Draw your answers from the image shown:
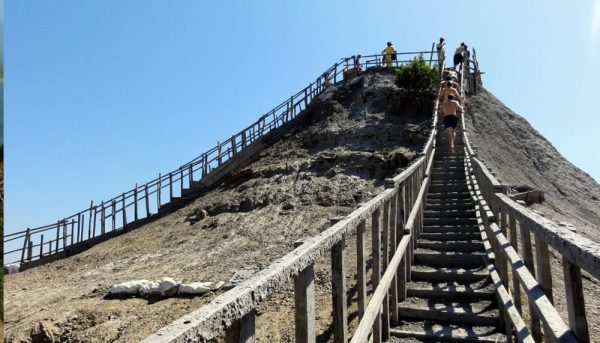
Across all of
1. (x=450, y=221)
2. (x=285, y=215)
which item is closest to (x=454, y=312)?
(x=450, y=221)

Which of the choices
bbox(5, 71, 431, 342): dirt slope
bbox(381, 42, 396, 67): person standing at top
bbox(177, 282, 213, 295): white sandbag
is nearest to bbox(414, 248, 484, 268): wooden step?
bbox(5, 71, 431, 342): dirt slope

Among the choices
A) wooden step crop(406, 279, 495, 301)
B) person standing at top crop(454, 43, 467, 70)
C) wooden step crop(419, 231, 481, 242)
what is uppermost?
person standing at top crop(454, 43, 467, 70)

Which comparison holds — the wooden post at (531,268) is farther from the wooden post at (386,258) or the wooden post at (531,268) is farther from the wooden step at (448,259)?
the wooden step at (448,259)

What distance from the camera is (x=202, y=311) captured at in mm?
1544

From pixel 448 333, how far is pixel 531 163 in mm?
16631

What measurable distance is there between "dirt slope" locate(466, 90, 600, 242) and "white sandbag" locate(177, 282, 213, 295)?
8612 millimetres

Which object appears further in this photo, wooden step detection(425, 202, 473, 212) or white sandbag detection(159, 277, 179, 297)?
white sandbag detection(159, 277, 179, 297)

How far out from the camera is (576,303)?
2221 millimetres

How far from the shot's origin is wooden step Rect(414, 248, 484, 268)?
22.2ft

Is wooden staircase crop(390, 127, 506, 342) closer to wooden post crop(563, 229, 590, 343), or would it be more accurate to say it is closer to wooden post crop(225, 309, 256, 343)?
wooden post crop(563, 229, 590, 343)

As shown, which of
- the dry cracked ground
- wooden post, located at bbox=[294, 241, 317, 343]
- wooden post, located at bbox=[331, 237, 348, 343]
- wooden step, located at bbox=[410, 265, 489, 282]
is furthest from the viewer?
the dry cracked ground

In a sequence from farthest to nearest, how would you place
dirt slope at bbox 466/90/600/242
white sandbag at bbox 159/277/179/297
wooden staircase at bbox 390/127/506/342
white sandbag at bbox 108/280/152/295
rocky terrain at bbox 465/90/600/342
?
dirt slope at bbox 466/90/600/242 < rocky terrain at bbox 465/90/600/342 < white sandbag at bbox 108/280/152/295 < white sandbag at bbox 159/277/179/297 < wooden staircase at bbox 390/127/506/342

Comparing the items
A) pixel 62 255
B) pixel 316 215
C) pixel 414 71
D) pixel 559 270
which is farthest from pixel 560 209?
pixel 62 255

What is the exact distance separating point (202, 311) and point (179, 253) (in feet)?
41.4
